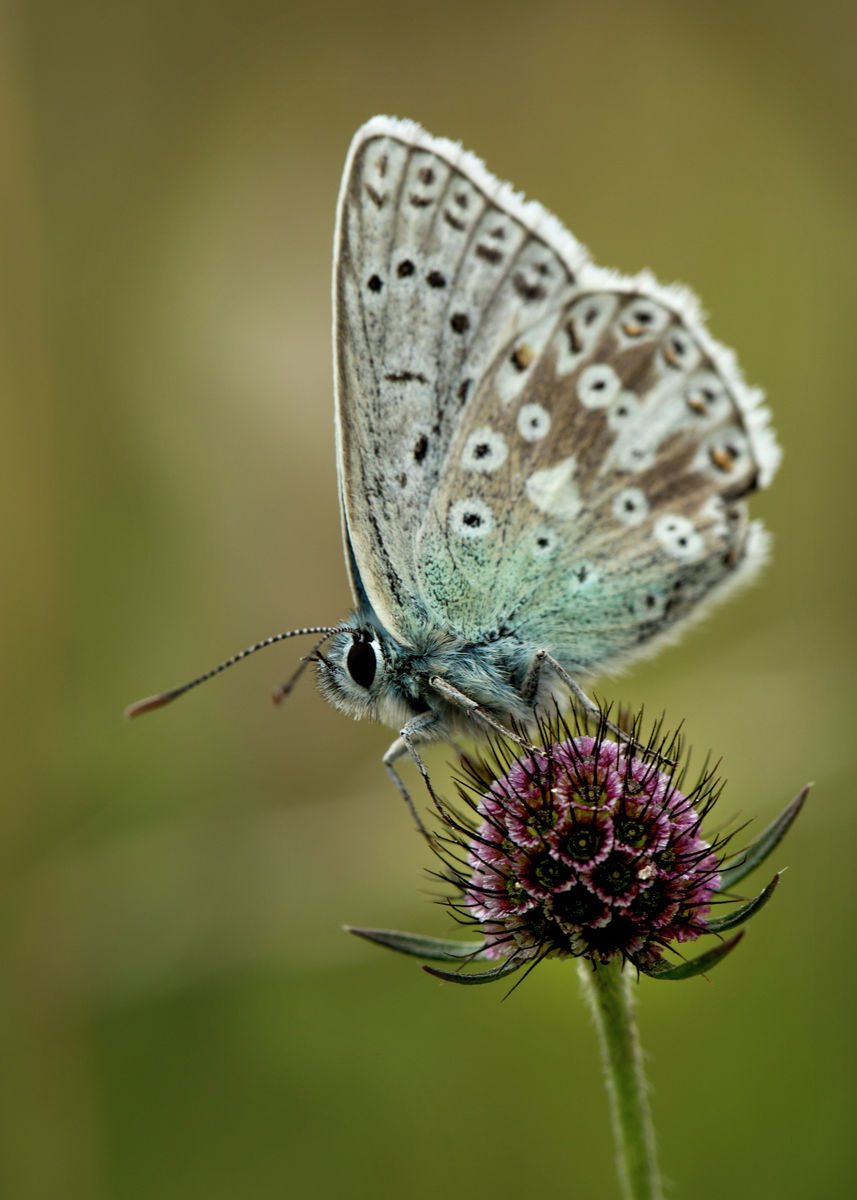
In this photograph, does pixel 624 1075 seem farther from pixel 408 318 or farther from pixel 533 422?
pixel 408 318

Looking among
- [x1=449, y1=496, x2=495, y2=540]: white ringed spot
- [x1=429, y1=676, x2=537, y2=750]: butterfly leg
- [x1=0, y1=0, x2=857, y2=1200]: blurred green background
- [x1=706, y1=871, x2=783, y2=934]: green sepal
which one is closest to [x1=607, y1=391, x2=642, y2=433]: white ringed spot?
[x1=449, y1=496, x2=495, y2=540]: white ringed spot

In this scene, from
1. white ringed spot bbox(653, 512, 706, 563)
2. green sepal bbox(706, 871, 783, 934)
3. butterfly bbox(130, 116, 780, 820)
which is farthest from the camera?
white ringed spot bbox(653, 512, 706, 563)

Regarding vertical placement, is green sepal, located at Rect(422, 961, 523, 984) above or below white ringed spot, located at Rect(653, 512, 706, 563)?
below

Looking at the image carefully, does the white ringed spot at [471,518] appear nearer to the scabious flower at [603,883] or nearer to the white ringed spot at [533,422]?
the white ringed spot at [533,422]

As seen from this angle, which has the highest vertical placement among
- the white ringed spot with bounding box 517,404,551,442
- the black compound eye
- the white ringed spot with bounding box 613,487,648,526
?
the white ringed spot with bounding box 517,404,551,442

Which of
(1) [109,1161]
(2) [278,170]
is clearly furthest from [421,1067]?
(2) [278,170]

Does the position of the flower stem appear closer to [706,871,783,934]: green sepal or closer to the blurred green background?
[706,871,783,934]: green sepal

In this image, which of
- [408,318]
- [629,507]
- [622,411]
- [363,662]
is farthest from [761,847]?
[408,318]
